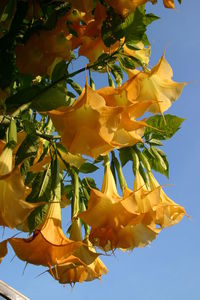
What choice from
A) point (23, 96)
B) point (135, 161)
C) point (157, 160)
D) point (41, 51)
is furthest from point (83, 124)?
point (157, 160)

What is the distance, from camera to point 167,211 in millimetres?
1023

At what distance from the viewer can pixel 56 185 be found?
39.4 inches

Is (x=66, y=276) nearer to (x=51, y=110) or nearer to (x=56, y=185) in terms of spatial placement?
(x=56, y=185)

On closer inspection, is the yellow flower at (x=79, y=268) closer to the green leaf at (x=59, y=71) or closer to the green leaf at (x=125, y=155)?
the green leaf at (x=125, y=155)

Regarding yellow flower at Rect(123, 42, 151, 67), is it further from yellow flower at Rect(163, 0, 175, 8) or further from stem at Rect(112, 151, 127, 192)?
stem at Rect(112, 151, 127, 192)

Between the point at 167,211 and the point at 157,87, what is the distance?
306 mm

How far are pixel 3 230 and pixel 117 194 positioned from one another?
1.01ft

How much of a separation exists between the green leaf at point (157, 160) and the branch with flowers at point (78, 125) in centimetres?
8

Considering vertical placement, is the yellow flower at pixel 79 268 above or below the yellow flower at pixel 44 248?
below

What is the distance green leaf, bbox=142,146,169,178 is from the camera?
128cm

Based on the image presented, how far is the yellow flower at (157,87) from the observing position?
0.88 metres

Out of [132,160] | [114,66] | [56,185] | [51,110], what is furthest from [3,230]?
[114,66]

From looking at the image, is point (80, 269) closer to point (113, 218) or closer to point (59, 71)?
point (113, 218)

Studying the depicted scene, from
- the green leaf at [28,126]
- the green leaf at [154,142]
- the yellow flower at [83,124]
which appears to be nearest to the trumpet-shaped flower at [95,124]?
the yellow flower at [83,124]
